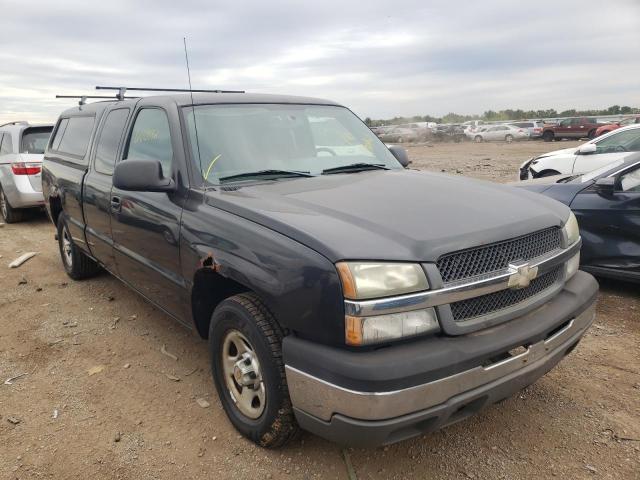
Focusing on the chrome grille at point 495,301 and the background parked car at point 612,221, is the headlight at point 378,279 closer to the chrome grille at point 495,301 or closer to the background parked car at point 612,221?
the chrome grille at point 495,301

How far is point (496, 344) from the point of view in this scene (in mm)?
2209

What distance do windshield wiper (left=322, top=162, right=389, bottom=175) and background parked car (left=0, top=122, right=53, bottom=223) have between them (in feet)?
23.1

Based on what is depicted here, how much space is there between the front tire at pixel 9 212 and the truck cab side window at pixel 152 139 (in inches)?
255

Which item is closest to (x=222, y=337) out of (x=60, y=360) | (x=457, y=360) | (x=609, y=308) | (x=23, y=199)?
(x=457, y=360)

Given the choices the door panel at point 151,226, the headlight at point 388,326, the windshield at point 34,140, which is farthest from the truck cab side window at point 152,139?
the windshield at point 34,140

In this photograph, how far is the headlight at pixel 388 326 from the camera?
204 centimetres

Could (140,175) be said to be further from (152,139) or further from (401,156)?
(401,156)

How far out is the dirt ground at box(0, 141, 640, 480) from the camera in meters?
2.58

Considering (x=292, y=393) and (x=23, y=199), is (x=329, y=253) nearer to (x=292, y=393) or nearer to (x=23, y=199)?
(x=292, y=393)

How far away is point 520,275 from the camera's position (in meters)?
2.35

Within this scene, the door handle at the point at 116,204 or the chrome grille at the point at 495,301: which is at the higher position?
the door handle at the point at 116,204

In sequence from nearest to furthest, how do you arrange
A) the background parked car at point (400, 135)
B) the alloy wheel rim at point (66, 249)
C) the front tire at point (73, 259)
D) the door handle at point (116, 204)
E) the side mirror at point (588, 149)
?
the door handle at point (116, 204) < the front tire at point (73, 259) < the alloy wheel rim at point (66, 249) < the side mirror at point (588, 149) < the background parked car at point (400, 135)

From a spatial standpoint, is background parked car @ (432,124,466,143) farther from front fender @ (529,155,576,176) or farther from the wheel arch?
the wheel arch

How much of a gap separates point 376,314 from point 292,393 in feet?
1.79
